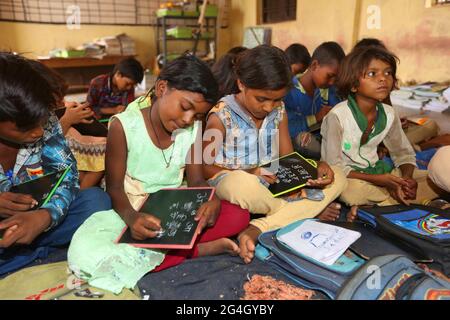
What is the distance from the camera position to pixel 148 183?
4.72 ft

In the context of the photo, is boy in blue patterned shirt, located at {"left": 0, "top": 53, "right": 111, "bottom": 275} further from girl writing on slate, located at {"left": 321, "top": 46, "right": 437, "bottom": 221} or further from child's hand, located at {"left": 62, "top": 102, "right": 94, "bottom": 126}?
girl writing on slate, located at {"left": 321, "top": 46, "right": 437, "bottom": 221}

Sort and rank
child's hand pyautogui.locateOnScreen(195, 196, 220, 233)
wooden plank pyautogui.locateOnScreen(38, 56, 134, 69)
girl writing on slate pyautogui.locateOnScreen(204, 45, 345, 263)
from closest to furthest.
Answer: child's hand pyautogui.locateOnScreen(195, 196, 220, 233) < girl writing on slate pyautogui.locateOnScreen(204, 45, 345, 263) < wooden plank pyautogui.locateOnScreen(38, 56, 134, 69)

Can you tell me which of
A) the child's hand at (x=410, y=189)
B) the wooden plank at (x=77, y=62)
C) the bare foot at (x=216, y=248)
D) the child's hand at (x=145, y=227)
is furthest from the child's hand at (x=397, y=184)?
the wooden plank at (x=77, y=62)

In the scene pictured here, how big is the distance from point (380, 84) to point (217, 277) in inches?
45.0

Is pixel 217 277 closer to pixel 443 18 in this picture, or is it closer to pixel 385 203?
pixel 385 203

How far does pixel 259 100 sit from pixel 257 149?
9.9 inches

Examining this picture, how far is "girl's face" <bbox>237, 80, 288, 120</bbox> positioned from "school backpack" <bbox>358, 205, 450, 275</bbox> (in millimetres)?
555

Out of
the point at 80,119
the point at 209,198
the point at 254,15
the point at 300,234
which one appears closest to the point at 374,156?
the point at 300,234

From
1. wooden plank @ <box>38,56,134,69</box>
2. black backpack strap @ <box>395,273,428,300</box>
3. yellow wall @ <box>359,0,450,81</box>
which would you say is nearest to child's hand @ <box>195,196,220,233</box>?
black backpack strap @ <box>395,273,428,300</box>

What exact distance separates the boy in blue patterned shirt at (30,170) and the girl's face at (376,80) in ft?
4.07

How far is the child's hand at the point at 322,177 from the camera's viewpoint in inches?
58.2

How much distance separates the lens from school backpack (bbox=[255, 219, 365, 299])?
112 cm

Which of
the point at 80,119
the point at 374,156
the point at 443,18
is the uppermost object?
the point at 443,18

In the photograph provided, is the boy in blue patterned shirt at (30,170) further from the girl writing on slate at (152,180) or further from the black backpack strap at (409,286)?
the black backpack strap at (409,286)
